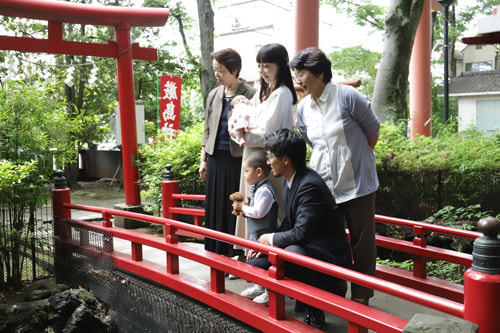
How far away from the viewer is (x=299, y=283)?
2709 millimetres

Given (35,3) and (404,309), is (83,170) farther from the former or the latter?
(404,309)

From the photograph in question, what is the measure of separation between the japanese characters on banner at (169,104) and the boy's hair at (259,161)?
23.4 feet

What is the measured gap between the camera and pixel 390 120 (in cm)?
805

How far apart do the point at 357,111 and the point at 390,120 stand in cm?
555

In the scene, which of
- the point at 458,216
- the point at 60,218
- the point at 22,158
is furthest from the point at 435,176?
the point at 22,158

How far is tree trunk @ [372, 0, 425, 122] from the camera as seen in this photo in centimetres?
820

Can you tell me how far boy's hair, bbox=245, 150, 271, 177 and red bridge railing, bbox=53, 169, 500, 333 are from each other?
54cm

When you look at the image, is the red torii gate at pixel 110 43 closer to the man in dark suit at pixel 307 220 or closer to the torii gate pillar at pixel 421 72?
the man in dark suit at pixel 307 220

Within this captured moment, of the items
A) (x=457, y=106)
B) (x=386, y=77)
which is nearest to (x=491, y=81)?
(x=457, y=106)

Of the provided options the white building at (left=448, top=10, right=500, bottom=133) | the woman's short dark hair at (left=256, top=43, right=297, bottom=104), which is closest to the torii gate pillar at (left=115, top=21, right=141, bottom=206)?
the woman's short dark hair at (left=256, top=43, right=297, bottom=104)

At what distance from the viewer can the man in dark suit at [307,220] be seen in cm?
272

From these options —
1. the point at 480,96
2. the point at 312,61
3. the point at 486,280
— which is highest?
the point at 480,96

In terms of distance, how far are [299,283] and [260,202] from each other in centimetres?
69

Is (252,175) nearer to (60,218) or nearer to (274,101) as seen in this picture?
(274,101)
